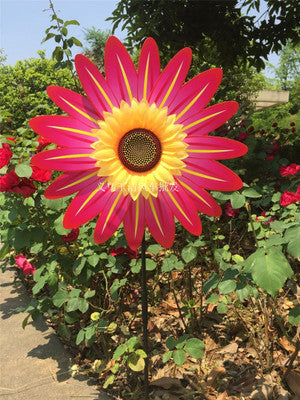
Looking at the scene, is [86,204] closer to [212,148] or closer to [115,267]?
[212,148]

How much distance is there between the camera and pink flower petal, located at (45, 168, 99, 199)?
1.06 metres

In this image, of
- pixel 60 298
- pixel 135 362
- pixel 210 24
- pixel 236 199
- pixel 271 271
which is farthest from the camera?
pixel 210 24

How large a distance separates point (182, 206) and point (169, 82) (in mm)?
362

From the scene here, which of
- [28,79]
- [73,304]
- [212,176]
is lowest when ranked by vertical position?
[73,304]

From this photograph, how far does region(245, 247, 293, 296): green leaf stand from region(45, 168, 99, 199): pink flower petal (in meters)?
0.64

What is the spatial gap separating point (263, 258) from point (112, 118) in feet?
2.35

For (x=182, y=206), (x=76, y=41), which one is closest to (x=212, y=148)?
(x=182, y=206)

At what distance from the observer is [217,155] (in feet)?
3.47

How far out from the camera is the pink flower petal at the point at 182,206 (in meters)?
1.07

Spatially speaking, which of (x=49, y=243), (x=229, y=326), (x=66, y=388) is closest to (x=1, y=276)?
(x=49, y=243)

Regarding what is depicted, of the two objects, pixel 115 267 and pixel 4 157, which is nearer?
pixel 4 157

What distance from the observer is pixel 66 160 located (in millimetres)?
1026

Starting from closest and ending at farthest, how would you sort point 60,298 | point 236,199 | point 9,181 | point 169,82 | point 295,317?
point 169,82
point 236,199
point 295,317
point 9,181
point 60,298

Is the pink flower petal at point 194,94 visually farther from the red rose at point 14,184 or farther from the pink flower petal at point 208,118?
the red rose at point 14,184
